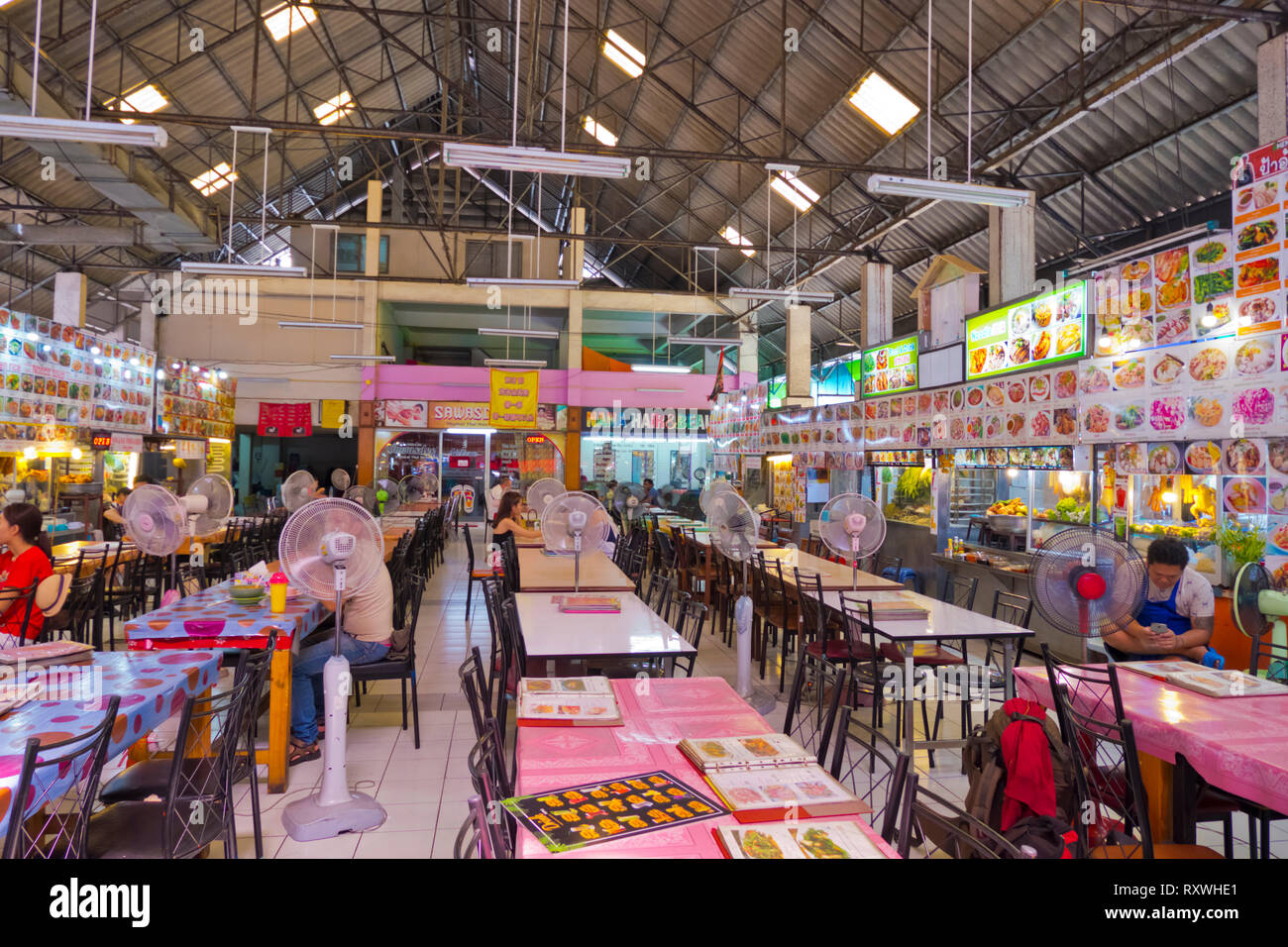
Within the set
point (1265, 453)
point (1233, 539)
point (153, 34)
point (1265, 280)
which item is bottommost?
point (1233, 539)

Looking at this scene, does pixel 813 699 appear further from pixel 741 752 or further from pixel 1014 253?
pixel 1014 253

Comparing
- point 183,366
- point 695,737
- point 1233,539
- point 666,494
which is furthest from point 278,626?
point 666,494

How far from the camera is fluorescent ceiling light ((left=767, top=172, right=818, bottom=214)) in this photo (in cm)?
1248

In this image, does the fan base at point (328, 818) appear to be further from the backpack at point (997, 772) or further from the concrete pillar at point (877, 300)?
the concrete pillar at point (877, 300)

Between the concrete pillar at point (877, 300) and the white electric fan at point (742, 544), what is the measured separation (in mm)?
6804

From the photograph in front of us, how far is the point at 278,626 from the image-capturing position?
12.5ft

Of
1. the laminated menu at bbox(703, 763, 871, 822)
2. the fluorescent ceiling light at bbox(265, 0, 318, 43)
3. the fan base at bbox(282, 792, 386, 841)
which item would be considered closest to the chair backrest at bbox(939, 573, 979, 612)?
the laminated menu at bbox(703, 763, 871, 822)

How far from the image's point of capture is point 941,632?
13.9ft

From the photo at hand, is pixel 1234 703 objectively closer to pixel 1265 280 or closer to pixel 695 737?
pixel 695 737

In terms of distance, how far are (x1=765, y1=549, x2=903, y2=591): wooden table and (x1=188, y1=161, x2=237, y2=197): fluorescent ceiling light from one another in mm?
11959

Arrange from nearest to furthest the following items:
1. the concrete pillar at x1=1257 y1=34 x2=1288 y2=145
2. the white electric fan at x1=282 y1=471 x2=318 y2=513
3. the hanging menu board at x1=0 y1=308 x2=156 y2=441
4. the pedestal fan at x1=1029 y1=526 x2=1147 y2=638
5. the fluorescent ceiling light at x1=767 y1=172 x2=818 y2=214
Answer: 1. the pedestal fan at x1=1029 y1=526 x2=1147 y2=638
2. the concrete pillar at x1=1257 y1=34 x2=1288 y2=145
3. the hanging menu board at x1=0 y1=308 x2=156 y2=441
4. the white electric fan at x1=282 y1=471 x2=318 y2=513
5. the fluorescent ceiling light at x1=767 y1=172 x2=818 y2=214

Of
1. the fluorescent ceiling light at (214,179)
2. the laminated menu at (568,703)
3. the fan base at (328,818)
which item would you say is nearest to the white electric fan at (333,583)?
the fan base at (328,818)

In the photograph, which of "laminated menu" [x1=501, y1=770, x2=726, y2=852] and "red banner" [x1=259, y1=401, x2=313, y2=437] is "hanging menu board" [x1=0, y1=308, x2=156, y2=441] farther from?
"laminated menu" [x1=501, y1=770, x2=726, y2=852]

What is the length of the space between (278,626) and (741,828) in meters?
2.84
